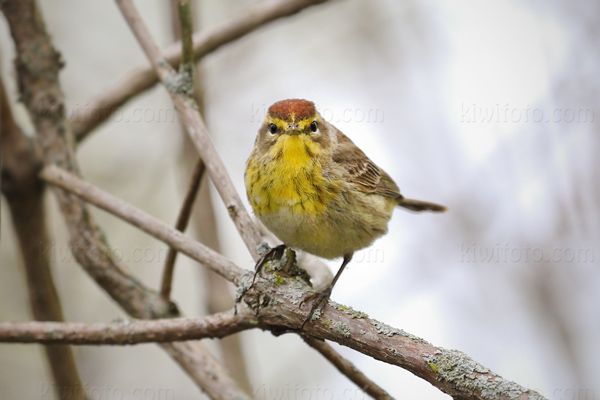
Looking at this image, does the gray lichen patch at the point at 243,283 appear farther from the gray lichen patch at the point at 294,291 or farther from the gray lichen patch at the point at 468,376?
the gray lichen patch at the point at 468,376

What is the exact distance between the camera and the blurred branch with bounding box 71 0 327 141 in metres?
3.95

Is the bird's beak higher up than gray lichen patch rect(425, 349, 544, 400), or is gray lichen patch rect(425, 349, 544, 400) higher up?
the bird's beak

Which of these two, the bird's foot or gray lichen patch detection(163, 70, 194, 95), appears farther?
gray lichen patch detection(163, 70, 194, 95)

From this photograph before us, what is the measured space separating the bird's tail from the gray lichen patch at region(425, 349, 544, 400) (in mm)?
2534

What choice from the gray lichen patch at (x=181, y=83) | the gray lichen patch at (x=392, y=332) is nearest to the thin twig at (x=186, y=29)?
the gray lichen patch at (x=181, y=83)

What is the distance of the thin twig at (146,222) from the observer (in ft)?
8.88

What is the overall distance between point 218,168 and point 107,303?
429 centimetres

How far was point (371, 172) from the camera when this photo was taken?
3887 millimetres

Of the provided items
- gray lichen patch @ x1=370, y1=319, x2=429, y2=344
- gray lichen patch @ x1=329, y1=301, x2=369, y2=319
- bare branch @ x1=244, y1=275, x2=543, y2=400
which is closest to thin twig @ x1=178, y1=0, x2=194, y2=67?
bare branch @ x1=244, y1=275, x2=543, y2=400

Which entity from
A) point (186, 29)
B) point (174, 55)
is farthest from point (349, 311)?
point (174, 55)

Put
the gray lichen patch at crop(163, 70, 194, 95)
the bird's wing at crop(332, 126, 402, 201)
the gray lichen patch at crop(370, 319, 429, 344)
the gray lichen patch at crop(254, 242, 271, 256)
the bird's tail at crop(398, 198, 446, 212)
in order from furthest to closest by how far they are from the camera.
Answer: the bird's tail at crop(398, 198, 446, 212), the bird's wing at crop(332, 126, 402, 201), the gray lichen patch at crop(163, 70, 194, 95), the gray lichen patch at crop(254, 242, 271, 256), the gray lichen patch at crop(370, 319, 429, 344)

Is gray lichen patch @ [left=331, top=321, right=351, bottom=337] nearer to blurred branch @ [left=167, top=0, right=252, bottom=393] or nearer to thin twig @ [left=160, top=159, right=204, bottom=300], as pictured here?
thin twig @ [left=160, top=159, right=204, bottom=300]

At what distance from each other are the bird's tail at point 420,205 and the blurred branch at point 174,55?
1.72 meters

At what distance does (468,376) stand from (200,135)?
74.6 inches
